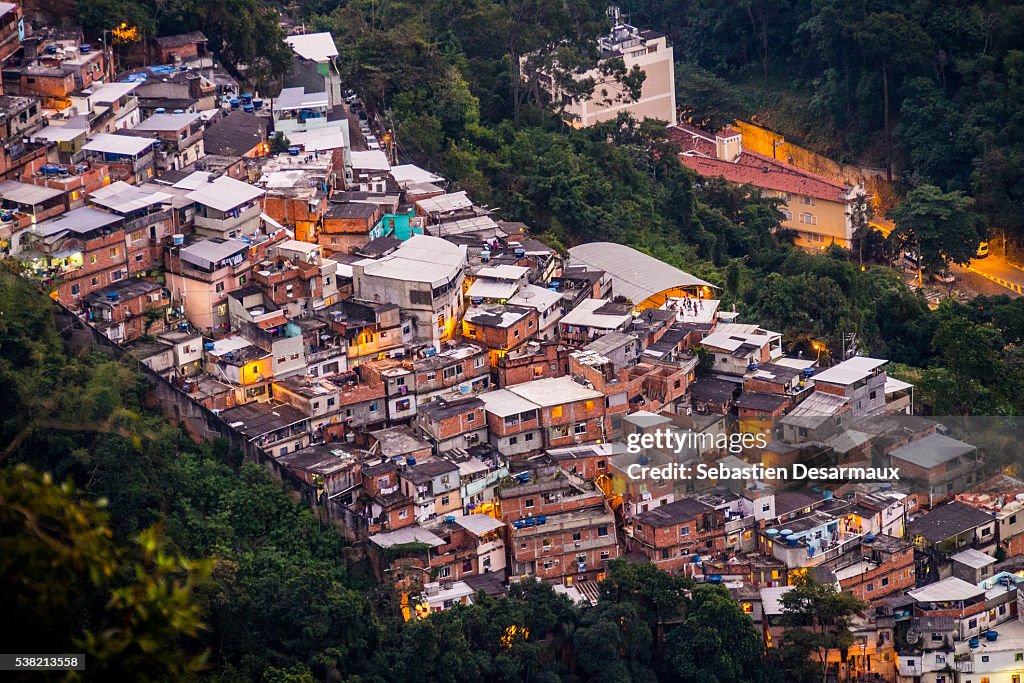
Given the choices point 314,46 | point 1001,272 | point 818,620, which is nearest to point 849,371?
point 818,620

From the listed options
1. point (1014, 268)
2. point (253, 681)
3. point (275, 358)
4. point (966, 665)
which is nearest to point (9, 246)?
point (275, 358)

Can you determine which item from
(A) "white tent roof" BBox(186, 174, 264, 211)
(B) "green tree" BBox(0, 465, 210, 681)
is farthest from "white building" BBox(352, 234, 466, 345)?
(B) "green tree" BBox(0, 465, 210, 681)

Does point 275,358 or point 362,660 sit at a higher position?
A: point 275,358

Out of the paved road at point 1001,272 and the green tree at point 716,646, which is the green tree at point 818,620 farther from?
the paved road at point 1001,272

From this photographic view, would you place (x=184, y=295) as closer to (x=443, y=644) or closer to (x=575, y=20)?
(x=443, y=644)

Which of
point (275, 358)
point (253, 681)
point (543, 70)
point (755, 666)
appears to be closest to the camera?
point (253, 681)

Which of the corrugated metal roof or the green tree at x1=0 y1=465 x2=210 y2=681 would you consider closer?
the green tree at x1=0 y1=465 x2=210 y2=681

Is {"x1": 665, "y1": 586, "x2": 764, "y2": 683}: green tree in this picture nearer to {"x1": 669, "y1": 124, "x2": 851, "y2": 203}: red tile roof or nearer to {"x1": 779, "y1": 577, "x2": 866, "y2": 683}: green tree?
{"x1": 779, "y1": 577, "x2": 866, "y2": 683}: green tree
